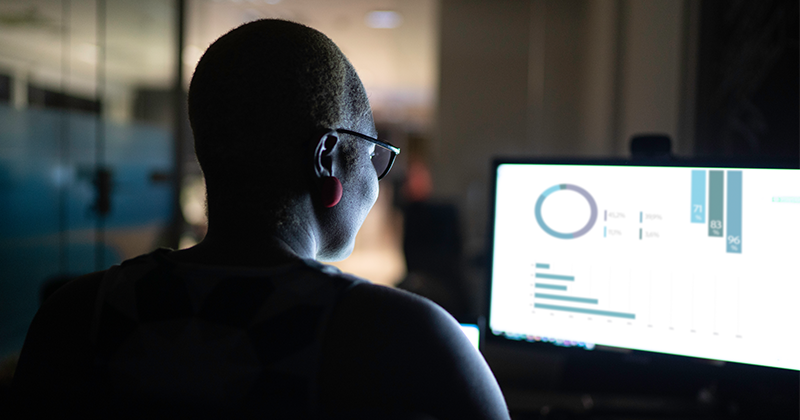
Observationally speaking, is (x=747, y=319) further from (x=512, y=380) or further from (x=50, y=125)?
(x=50, y=125)

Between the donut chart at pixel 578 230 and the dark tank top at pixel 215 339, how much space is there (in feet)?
1.80

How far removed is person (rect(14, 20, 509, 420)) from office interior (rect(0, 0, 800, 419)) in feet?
1.64

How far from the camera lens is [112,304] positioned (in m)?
0.51

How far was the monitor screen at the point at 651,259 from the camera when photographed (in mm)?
784

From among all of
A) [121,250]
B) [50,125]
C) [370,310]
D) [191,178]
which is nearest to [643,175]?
[370,310]

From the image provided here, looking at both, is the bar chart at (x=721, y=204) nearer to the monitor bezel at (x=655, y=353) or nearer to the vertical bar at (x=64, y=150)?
the monitor bezel at (x=655, y=353)

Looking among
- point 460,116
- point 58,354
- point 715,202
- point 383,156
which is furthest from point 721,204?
point 460,116

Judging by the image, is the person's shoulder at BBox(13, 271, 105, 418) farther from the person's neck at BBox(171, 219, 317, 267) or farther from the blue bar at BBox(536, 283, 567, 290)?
the blue bar at BBox(536, 283, 567, 290)

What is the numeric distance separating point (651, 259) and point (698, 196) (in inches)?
5.5

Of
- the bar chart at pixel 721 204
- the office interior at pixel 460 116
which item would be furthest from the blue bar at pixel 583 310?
the bar chart at pixel 721 204

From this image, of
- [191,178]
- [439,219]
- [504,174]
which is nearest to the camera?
[504,174]

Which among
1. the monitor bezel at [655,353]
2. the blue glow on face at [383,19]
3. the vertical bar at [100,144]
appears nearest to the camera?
the monitor bezel at [655,353]

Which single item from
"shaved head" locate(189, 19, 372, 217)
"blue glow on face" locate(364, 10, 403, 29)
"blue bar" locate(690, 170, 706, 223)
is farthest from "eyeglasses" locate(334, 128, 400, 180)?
"blue glow on face" locate(364, 10, 403, 29)

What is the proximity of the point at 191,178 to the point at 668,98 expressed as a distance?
3484mm
